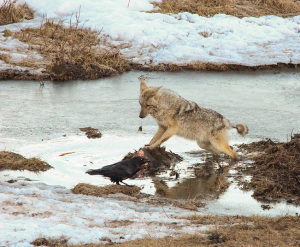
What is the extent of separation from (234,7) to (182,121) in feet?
56.6

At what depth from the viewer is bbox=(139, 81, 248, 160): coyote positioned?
8.88 m

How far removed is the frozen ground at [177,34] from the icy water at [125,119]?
1762 mm

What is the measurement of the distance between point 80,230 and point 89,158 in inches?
139

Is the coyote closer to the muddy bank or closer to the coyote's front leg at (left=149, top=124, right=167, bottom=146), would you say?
the coyote's front leg at (left=149, top=124, right=167, bottom=146)

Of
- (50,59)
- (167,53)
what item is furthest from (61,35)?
(167,53)

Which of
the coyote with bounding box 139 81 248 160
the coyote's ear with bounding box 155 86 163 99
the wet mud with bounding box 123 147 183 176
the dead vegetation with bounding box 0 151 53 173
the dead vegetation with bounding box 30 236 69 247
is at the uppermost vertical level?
the coyote's ear with bounding box 155 86 163 99

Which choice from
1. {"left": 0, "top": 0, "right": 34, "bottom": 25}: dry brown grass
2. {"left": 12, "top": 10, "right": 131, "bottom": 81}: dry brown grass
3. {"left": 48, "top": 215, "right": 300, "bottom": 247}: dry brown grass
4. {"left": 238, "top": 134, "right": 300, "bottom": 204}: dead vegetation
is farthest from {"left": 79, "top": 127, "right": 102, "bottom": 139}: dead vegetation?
{"left": 0, "top": 0, "right": 34, "bottom": 25}: dry brown grass

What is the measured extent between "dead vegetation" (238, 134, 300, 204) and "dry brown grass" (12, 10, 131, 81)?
7.86m

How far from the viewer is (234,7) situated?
24.3 meters

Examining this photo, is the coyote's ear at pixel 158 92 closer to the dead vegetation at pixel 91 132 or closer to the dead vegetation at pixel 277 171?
the dead vegetation at pixel 91 132

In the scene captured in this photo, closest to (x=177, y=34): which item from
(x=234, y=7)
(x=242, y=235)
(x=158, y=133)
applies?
(x=234, y=7)

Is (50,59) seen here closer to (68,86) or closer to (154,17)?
(68,86)

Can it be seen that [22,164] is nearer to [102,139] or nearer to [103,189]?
[103,189]

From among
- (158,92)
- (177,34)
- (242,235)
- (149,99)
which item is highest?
(177,34)
